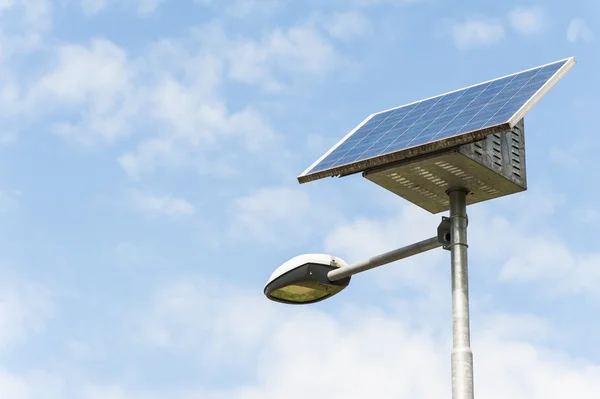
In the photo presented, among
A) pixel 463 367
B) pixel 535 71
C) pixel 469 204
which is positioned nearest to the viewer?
pixel 463 367

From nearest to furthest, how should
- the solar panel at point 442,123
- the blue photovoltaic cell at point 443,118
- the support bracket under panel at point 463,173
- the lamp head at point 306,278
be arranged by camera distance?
the solar panel at point 442,123
the support bracket under panel at point 463,173
the blue photovoltaic cell at point 443,118
the lamp head at point 306,278

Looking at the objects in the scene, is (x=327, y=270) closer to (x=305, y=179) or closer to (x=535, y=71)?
(x=305, y=179)

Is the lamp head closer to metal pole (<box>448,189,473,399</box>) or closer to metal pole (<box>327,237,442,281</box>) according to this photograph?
metal pole (<box>327,237,442,281</box>)

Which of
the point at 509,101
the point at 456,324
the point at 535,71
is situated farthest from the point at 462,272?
the point at 535,71

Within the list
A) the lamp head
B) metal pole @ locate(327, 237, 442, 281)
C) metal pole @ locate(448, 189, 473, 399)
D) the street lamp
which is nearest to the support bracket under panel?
the street lamp

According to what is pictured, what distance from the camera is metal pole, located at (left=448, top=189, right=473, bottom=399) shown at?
38.6ft

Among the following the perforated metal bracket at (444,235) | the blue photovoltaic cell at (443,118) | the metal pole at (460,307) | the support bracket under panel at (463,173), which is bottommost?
the metal pole at (460,307)

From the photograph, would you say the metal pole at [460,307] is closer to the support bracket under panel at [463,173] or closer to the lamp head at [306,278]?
the support bracket under panel at [463,173]

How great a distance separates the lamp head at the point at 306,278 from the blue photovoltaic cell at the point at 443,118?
1.21m

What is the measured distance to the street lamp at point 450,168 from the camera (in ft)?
40.7

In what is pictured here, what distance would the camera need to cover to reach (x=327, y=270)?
14.1 m

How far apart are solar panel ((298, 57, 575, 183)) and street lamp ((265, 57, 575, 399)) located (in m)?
0.01

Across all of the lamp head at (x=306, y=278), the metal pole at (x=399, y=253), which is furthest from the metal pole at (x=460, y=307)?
the lamp head at (x=306, y=278)

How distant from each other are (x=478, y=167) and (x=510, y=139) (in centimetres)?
110
